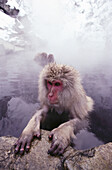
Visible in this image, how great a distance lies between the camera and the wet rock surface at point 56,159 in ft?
2.99

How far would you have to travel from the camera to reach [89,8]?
795 inches

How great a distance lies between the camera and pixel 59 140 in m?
1.12

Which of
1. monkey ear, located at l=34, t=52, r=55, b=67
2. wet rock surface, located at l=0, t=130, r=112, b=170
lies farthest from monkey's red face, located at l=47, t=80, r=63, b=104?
monkey ear, located at l=34, t=52, r=55, b=67

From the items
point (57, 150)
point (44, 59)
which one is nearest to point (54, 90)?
point (57, 150)

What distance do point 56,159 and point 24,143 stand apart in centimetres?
30

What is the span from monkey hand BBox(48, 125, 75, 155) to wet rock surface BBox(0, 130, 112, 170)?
41mm

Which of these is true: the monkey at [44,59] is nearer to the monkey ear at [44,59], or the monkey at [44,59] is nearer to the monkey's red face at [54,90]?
the monkey ear at [44,59]

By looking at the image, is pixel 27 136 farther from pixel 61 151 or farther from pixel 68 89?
pixel 68 89

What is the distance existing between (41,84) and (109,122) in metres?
1.09

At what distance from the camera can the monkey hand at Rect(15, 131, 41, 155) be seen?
104 centimetres

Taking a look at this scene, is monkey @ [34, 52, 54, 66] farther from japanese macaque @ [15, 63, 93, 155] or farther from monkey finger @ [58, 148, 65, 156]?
monkey finger @ [58, 148, 65, 156]

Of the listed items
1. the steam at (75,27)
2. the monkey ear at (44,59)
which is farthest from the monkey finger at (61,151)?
the steam at (75,27)

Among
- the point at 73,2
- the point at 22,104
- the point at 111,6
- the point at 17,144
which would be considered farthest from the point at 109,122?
the point at 73,2

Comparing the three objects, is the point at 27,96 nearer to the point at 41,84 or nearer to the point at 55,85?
the point at 41,84
